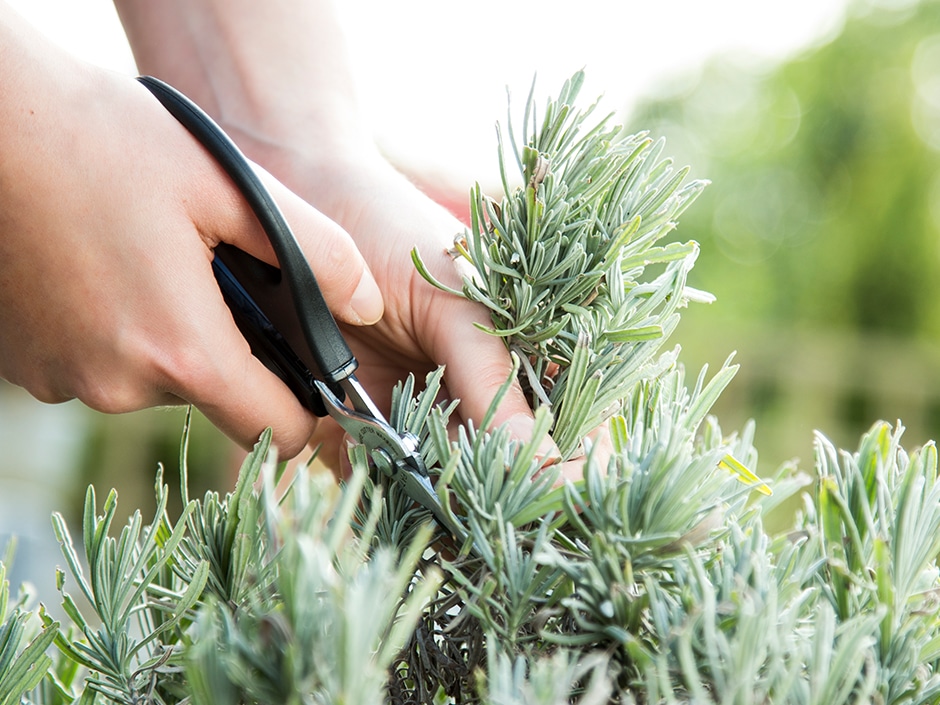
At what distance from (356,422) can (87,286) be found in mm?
232

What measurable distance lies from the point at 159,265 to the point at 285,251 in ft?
0.31

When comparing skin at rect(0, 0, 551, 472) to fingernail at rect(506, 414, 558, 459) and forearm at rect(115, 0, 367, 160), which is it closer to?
fingernail at rect(506, 414, 558, 459)

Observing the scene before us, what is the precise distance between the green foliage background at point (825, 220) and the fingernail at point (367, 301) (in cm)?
466

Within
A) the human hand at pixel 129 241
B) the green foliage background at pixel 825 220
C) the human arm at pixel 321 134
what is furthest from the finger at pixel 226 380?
the green foliage background at pixel 825 220

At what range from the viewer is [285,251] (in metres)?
0.53

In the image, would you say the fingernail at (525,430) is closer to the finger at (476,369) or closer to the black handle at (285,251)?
the finger at (476,369)

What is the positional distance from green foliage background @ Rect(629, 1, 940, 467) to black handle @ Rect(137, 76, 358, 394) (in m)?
4.72

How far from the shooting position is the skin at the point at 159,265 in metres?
0.53

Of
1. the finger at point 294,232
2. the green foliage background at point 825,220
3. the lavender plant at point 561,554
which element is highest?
the green foliage background at point 825,220

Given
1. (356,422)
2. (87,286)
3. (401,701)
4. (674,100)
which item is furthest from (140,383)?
(674,100)

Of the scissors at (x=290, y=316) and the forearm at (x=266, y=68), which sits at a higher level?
the forearm at (x=266, y=68)

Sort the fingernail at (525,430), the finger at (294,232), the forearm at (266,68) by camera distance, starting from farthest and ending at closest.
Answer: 1. the forearm at (266,68)
2. the finger at (294,232)
3. the fingernail at (525,430)

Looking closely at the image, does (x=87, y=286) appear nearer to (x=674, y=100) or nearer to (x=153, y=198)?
(x=153, y=198)

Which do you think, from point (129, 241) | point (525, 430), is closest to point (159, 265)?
point (129, 241)
